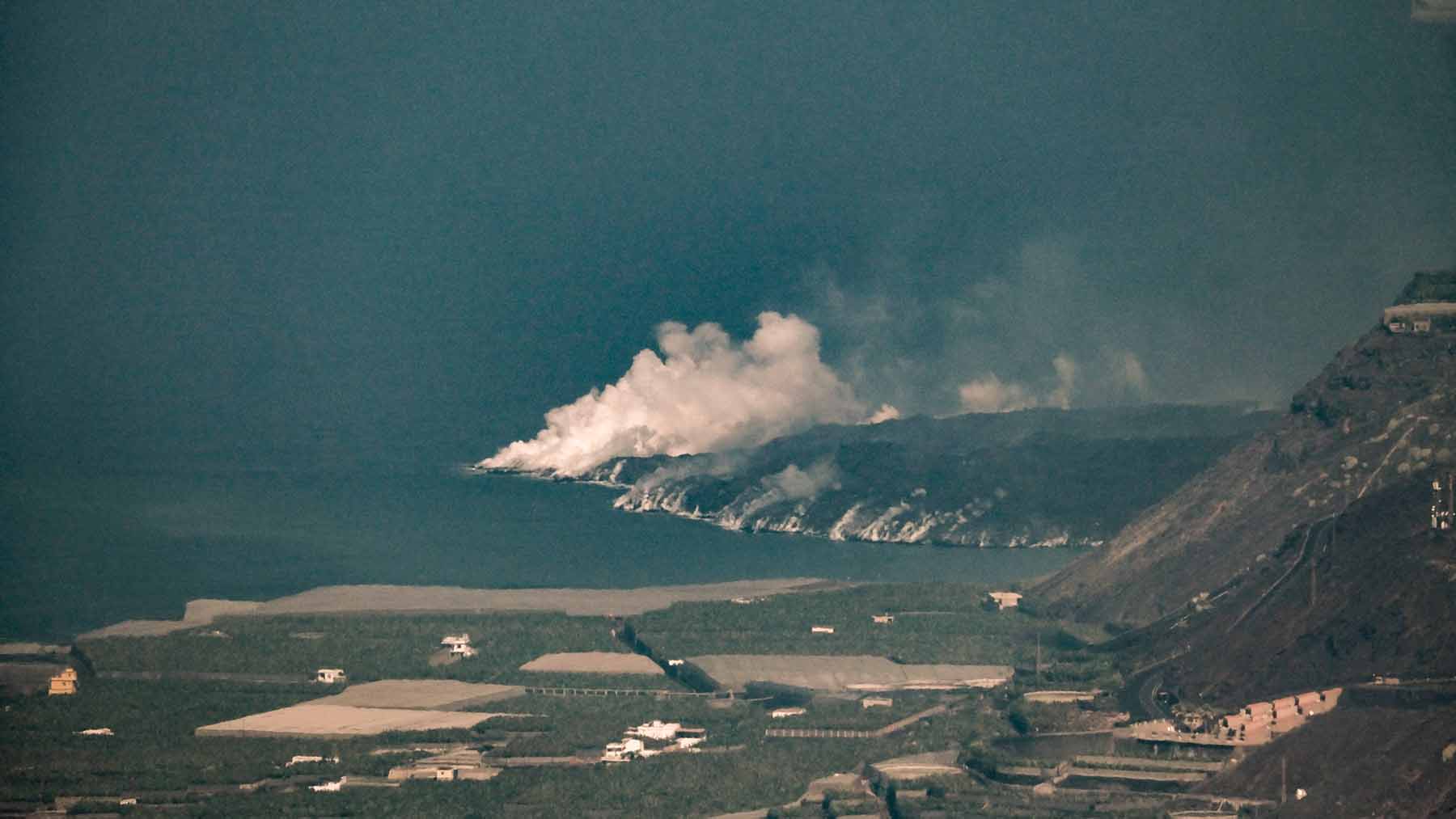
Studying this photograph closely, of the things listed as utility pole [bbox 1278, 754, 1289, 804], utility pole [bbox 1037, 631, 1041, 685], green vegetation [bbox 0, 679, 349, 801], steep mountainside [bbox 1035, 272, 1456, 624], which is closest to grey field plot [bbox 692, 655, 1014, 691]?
utility pole [bbox 1037, 631, 1041, 685]

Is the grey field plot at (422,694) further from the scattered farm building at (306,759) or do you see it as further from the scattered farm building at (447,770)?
the scattered farm building at (447,770)

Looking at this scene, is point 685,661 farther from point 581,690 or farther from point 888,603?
point 888,603

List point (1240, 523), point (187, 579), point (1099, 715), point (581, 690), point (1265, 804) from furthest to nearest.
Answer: point (187, 579)
point (1240, 523)
point (581, 690)
point (1099, 715)
point (1265, 804)

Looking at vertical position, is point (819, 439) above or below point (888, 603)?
above

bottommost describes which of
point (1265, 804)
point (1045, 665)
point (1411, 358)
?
point (1265, 804)

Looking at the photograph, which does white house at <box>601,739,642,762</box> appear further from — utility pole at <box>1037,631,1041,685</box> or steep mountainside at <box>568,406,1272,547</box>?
steep mountainside at <box>568,406,1272,547</box>

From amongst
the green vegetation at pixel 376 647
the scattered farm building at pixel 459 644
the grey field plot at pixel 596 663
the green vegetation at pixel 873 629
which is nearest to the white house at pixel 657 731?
the green vegetation at pixel 376 647

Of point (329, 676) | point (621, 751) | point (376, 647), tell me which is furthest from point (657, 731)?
point (376, 647)

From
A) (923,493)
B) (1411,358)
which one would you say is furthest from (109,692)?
(923,493)

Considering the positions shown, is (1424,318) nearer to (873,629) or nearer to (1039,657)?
(1039,657)
